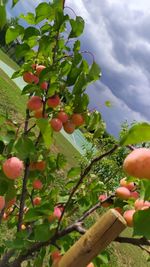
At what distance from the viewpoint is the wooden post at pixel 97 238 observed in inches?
44.1

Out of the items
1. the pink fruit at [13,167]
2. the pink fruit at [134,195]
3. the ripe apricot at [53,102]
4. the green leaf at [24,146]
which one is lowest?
the pink fruit at [13,167]

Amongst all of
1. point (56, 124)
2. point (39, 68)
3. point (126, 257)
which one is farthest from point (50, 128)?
point (126, 257)

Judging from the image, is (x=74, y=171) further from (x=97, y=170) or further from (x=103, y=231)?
(x=97, y=170)

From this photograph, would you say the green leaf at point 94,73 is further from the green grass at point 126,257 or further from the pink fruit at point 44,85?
the green grass at point 126,257

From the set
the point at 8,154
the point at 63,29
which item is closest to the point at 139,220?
the point at 8,154

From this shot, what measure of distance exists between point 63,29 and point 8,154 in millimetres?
584

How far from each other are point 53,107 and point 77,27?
349 mm

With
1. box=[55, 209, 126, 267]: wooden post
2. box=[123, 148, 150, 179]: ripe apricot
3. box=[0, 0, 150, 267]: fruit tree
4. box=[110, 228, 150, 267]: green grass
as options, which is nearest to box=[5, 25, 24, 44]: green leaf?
box=[0, 0, 150, 267]: fruit tree

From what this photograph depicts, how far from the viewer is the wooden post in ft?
3.68

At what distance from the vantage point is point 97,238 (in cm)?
115

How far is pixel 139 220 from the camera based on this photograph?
920mm

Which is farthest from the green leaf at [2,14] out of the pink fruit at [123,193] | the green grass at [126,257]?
the green grass at [126,257]

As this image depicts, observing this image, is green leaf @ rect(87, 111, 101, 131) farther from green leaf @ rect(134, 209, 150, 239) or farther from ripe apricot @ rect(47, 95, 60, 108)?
green leaf @ rect(134, 209, 150, 239)

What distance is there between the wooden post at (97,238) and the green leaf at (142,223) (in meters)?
0.20
